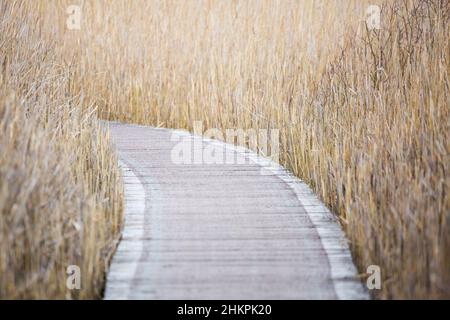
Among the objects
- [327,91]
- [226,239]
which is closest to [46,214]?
[226,239]

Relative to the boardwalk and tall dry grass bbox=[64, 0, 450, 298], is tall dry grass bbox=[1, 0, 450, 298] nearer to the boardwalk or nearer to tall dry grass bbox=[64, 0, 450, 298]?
tall dry grass bbox=[64, 0, 450, 298]

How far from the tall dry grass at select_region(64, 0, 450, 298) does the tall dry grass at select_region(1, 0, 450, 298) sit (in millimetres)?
13

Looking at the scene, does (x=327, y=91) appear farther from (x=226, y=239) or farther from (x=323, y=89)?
(x=226, y=239)

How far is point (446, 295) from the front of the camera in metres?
3.15

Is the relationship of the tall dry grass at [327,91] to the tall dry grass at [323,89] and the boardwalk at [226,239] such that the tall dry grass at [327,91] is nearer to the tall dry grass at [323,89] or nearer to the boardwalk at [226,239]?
the tall dry grass at [323,89]

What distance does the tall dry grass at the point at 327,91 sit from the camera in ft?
12.1

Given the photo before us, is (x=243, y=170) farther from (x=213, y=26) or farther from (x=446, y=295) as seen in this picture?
(x=213, y=26)

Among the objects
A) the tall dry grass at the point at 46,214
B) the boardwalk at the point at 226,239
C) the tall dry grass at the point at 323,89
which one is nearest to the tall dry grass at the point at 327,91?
the tall dry grass at the point at 323,89

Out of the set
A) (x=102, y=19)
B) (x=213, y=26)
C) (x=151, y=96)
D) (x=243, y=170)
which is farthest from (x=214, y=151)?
(x=102, y=19)

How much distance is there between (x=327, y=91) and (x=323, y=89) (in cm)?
8

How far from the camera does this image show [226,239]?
407 centimetres

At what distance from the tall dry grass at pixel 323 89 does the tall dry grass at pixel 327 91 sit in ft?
0.04

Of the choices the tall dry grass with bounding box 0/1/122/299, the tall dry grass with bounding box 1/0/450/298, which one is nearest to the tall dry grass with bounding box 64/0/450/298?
the tall dry grass with bounding box 1/0/450/298

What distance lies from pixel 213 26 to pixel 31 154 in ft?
Result: 16.9
